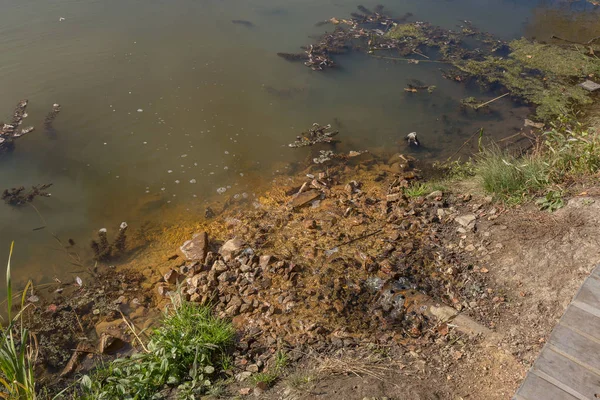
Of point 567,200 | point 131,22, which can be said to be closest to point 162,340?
point 567,200

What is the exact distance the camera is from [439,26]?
855 cm

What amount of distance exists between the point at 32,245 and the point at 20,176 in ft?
3.69

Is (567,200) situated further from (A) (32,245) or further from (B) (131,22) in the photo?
(B) (131,22)

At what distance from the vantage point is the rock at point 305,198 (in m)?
4.83

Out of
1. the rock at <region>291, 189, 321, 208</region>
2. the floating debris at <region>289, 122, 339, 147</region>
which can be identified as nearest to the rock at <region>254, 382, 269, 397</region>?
the rock at <region>291, 189, 321, 208</region>

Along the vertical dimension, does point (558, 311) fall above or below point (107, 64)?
below

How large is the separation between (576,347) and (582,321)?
0.18 m

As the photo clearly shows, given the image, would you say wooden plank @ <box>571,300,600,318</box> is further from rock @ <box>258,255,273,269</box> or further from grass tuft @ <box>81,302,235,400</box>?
rock @ <box>258,255,273,269</box>

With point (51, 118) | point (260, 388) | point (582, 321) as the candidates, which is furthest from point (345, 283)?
point (51, 118)

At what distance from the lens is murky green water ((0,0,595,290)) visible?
5.10 m

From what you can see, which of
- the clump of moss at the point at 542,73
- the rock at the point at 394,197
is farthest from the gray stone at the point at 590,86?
the rock at the point at 394,197

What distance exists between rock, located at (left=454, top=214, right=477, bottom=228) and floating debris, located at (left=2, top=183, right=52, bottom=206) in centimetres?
433

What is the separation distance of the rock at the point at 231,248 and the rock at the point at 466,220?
202cm

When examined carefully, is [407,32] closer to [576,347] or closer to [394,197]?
[394,197]
